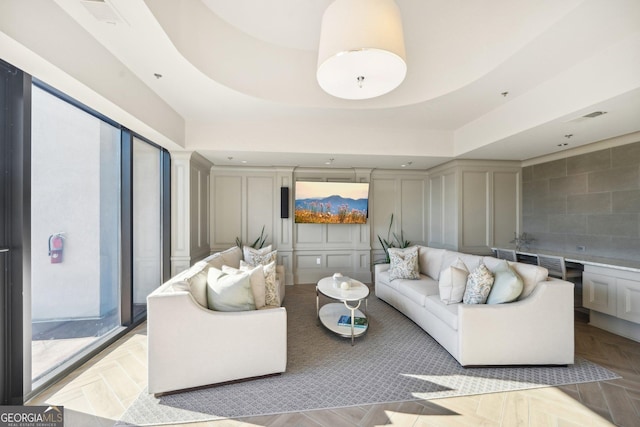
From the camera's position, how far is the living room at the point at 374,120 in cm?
195

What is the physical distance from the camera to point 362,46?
1.55 meters

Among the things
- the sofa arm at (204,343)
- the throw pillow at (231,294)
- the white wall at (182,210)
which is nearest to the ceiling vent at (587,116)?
the sofa arm at (204,343)

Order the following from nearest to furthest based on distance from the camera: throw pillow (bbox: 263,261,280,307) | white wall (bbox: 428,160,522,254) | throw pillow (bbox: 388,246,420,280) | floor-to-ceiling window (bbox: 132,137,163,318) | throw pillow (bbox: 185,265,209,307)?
throw pillow (bbox: 185,265,209,307), throw pillow (bbox: 263,261,280,307), floor-to-ceiling window (bbox: 132,137,163,318), throw pillow (bbox: 388,246,420,280), white wall (bbox: 428,160,522,254)

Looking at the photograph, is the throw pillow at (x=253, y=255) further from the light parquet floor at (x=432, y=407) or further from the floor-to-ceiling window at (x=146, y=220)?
the light parquet floor at (x=432, y=407)

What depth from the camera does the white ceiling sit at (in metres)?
1.98

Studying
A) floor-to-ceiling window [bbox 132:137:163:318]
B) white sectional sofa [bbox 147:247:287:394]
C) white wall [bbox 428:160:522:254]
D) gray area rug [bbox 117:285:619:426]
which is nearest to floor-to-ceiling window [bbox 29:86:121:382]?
floor-to-ceiling window [bbox 132:137:163:318]

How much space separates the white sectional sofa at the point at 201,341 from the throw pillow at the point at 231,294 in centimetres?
8

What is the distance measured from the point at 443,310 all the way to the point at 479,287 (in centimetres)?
43

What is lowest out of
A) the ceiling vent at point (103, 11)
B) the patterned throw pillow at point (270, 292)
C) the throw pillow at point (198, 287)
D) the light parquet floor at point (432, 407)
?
the light parquet floor at point (432, 407)

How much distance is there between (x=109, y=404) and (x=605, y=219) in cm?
609

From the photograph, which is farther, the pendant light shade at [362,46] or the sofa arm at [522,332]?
the sofa arm at [522,332]

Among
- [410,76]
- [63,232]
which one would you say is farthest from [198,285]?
[410,76]

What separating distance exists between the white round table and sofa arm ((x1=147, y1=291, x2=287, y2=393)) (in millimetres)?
880

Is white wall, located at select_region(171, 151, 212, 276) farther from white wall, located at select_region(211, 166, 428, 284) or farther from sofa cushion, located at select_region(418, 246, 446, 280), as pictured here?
sofa cushion, located at select_region(418, 246, 446, 280)
